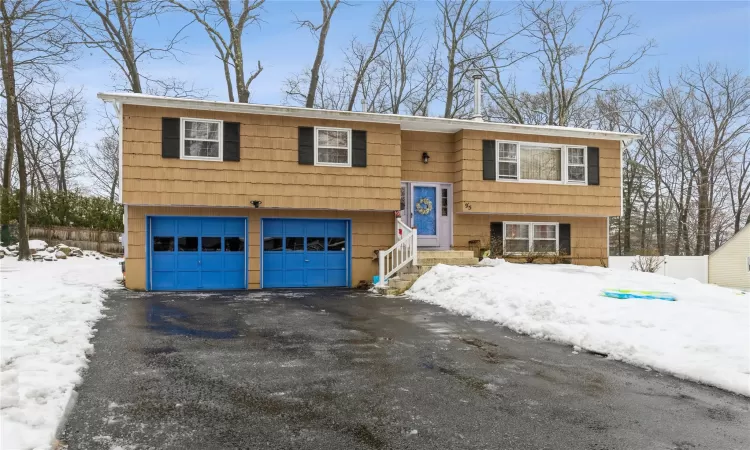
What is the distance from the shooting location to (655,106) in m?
30.8

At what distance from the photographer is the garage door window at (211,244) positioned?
1321 cm

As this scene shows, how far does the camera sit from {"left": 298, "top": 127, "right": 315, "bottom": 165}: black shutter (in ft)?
42.7

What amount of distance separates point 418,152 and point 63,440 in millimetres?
12438

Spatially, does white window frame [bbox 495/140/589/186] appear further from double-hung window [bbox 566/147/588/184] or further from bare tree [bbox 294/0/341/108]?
bare tree [bbox 294/0/341/108]

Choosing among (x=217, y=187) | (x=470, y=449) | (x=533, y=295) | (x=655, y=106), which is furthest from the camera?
(x=655, y=106)

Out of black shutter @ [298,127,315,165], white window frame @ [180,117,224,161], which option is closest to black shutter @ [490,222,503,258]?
black shutter @ [298,127,315,165]

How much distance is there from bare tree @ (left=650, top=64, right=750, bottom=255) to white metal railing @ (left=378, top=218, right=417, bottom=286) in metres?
24.3

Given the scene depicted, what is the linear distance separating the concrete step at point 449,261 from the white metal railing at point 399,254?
0.92 feet

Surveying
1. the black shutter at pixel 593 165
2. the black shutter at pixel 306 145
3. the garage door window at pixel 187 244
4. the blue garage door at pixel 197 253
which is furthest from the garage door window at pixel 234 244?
the black shutter at pixel 593 165

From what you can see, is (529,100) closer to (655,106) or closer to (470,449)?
(655,106)

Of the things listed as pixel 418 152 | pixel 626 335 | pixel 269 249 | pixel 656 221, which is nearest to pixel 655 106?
pixel 656 221

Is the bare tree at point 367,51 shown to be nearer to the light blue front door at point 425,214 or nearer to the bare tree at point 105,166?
the light blue front door at point 425,214

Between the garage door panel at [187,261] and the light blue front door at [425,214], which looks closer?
the garage door panel at [187,261]

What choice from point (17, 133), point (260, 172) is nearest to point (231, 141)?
point (260, 172)
